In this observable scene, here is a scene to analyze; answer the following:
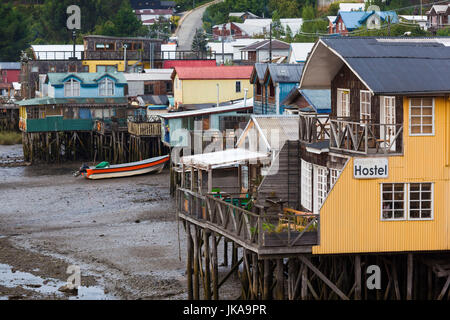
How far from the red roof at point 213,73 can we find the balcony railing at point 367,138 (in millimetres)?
43354

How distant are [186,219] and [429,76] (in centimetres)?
976

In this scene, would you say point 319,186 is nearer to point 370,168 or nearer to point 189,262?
point 370,168

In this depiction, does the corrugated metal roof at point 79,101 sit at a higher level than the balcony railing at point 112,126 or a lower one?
higher

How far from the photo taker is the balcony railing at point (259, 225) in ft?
80.1

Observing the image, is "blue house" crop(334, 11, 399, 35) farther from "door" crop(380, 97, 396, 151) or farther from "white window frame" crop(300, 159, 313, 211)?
"door" crop(380, 97, 396, 151)

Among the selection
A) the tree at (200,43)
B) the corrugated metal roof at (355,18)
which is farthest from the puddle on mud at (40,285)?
the tree at (200,43)

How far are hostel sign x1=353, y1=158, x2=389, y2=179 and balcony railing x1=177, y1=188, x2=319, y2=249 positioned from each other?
1.58m

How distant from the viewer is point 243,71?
70.0 meters

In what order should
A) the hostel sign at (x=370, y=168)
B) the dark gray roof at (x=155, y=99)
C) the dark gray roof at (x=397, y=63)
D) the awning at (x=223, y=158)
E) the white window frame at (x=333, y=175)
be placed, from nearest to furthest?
the dark gray roof at (x=397, y=63)
the hostel sign at (x=370, y=168)
the white window frame at (x=333, y=175)
the awning at (x=223, y=158)
the dark gray roof at (x=155, y=99)

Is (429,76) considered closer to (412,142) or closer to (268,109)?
(412,142)

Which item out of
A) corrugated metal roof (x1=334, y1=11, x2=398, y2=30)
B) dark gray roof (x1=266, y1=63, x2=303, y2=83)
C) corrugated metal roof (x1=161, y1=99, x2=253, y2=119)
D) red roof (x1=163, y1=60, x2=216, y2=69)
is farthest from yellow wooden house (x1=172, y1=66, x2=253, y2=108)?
corrugated metal roof (x1=334, y1=11, x2=398, y2=30)

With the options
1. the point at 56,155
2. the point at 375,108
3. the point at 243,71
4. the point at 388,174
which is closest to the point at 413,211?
the point at 388,174

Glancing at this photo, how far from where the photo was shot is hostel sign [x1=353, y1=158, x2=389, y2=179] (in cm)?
2431

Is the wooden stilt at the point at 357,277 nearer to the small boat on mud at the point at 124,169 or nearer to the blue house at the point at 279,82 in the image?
the blue house at the point at 279,82
